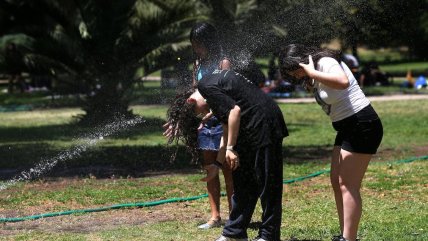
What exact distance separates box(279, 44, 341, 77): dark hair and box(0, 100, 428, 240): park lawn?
54.0 inches

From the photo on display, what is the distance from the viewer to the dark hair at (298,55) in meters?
5.63

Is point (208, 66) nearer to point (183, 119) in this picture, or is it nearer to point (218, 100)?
point (183, 119)

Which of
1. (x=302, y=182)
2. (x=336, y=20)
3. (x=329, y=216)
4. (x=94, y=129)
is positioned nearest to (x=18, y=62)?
(x=94, y=129)

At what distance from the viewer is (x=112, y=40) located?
16.5 m

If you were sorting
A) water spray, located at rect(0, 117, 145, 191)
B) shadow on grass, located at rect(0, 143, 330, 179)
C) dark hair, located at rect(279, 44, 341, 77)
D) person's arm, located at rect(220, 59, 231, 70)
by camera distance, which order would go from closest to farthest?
dark hair, located at rect(279, 44, 341, 77) < person's arm, located at rect(220, 59, 231, 70) < water spray, located at rect(0, 117, 145, 191) < shadow on grass, located at rect(0, 143, 330, 179)

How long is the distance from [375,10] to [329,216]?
512 cm

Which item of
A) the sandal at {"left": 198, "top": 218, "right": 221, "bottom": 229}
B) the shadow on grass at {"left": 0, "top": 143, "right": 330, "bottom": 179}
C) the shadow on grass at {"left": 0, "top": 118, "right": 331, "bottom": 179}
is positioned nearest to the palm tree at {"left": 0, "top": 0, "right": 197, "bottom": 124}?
the shadow on grass at {"left": 0, "top": 118, "right": 331, "bottom": 179}

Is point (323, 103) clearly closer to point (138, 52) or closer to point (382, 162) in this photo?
point (382, 162)

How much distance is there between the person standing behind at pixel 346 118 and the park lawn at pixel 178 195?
2.16ft

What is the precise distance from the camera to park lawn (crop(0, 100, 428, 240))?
6559mm

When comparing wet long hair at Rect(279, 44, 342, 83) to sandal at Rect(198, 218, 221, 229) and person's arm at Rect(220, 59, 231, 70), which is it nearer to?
person's arm at Rect(220, 59, 231, 70)

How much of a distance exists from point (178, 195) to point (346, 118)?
11.2ft

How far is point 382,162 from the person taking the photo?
11227 mm

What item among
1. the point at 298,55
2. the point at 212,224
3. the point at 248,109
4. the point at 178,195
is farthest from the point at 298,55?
Answer: the point at 178,195
